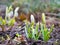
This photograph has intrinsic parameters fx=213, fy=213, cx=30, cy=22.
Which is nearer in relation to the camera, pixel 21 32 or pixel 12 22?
pixel 21 32

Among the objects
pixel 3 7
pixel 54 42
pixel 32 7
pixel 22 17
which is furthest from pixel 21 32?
pixel 3 7

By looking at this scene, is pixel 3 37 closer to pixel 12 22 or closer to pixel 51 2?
pixel 12 22

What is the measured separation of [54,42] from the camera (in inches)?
66.3

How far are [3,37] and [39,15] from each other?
1931 millimetres

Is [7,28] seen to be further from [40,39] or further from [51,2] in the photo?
[51,2]

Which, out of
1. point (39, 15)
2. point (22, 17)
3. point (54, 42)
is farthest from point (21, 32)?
point (39, 15)

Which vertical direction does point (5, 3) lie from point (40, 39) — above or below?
above

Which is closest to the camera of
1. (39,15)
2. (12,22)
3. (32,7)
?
(12,22)

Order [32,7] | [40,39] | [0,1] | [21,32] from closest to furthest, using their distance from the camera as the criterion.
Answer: [40,39] < [21,32] < [32,7] < [0,1]

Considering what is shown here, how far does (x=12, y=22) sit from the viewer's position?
2219 millimetres

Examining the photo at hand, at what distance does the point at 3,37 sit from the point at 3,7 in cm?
264

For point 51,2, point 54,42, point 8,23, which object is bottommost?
point 54,42

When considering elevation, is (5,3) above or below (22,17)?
above

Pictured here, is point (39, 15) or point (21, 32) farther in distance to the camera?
point (39, 15)
